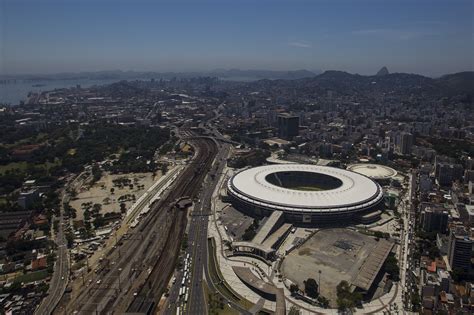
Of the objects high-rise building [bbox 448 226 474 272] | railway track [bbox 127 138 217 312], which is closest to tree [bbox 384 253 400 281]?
high-rise building [bbox 448 226 474 272]

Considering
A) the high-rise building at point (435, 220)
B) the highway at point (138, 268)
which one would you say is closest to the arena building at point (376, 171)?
the high-rise building at point (435, 220)

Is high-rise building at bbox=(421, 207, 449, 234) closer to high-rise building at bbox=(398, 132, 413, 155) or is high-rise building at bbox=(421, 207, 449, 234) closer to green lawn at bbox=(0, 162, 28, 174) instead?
high-rise building at bbox=(398, 132, 413, 155)

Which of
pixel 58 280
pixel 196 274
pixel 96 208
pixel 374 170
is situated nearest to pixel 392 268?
pixel 196 274

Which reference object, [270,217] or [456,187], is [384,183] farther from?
[270,217]

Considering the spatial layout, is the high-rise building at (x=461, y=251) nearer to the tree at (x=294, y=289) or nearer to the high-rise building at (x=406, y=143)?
the tree at (x=294, y=289)

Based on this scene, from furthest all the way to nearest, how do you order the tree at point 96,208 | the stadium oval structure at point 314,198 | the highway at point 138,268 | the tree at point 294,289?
the tree at point 96,208 < the stadium oval structure at point 314,198 < the tree at point 294,289 < the highway at point 138,268

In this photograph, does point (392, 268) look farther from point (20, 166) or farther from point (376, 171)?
point (20, 166)

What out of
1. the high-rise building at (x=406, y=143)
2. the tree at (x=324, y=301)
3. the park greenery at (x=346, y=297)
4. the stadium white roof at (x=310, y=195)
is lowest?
the tree at (x=324, y=301)
